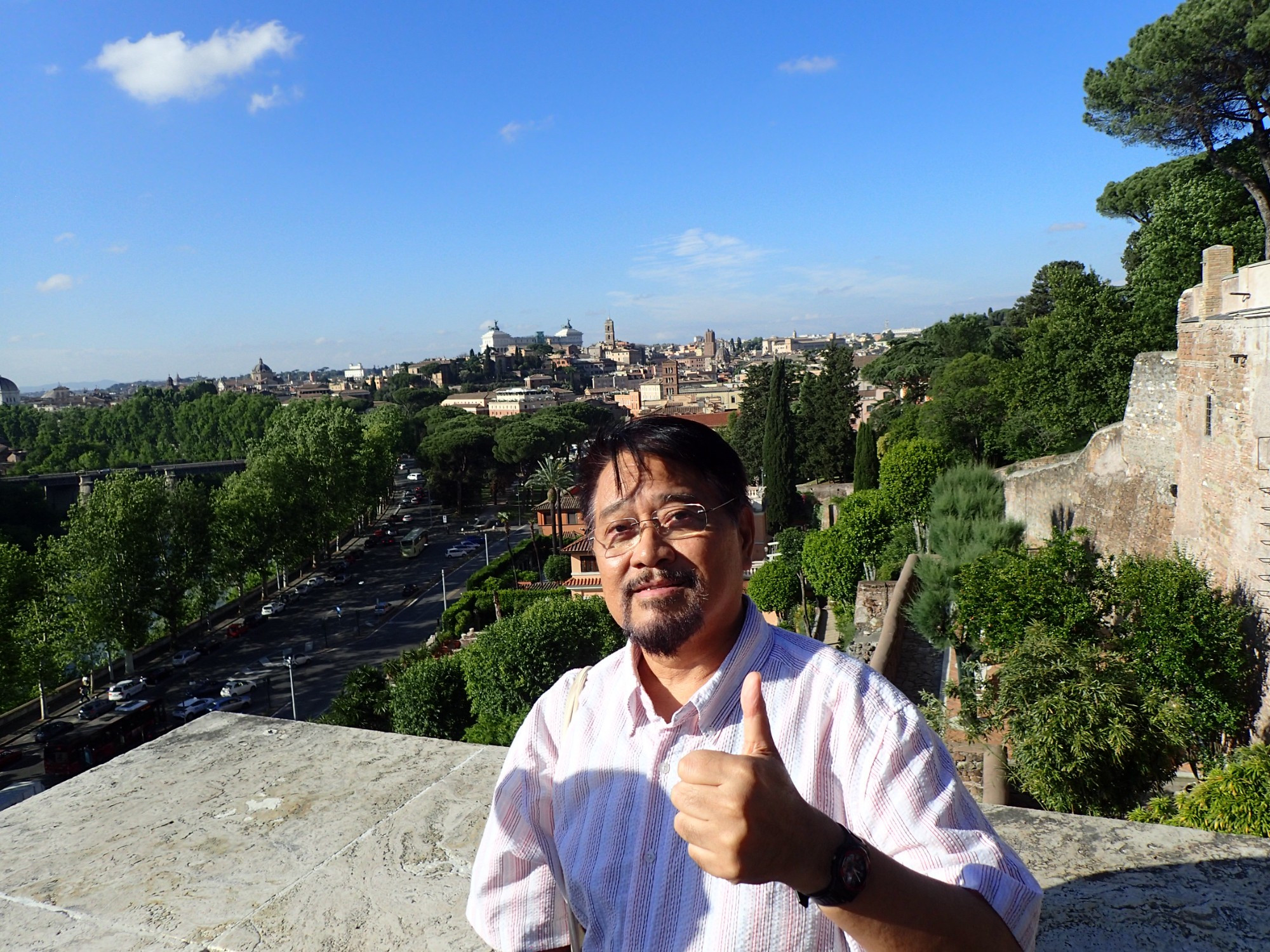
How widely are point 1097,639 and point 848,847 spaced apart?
710 cm

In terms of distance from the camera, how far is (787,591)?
17.7 meters

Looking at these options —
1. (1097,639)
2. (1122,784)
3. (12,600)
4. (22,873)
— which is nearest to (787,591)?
(1097,639)

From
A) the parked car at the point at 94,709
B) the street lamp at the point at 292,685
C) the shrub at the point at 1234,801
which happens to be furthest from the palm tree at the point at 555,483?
the shrub at the point at 1234,801

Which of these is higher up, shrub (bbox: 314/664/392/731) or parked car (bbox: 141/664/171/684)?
shrub (bbox: 314/664/392/731)

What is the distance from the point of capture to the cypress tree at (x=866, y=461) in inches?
861

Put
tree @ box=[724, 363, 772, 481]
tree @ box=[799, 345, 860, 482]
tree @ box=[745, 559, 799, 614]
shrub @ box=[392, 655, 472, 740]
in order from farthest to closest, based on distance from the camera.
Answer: tree @ box=[724, 363, 772, 481]
tree @ box=[799, 345, 860, 482]
tree @ box=[745, 559, 799, 614]
shrub @ box=[392, 655, 472, 740]

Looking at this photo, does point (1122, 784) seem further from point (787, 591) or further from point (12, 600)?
point (12, 600)

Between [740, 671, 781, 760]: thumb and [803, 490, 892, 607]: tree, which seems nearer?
[740, 671, 781, 760]: thumb

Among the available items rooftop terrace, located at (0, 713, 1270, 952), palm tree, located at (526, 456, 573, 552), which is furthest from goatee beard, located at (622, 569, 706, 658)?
palm tree, located at (526, 456, 573, 552)

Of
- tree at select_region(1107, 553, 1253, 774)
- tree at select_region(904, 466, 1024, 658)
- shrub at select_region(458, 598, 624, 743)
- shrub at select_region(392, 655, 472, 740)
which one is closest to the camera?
tree at select_region(1107, 553, 1253, 774)

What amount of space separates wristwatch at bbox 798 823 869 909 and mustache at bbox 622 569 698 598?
462 millimetres

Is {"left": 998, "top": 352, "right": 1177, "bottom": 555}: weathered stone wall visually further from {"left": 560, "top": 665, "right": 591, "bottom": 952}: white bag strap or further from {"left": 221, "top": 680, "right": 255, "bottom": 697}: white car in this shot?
{"left": 221, "top": 680, "right": 255, "bottom": 697}: white car

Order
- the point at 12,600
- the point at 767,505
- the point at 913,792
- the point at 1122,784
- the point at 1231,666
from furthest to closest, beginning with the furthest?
the point at 767,505 → the point at 12,600 → the point at 1231,666 → the point at 1122,784 → the point at 913,792

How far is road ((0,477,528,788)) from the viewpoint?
17203 millimetres
